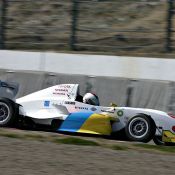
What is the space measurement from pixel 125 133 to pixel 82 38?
24.3 ft

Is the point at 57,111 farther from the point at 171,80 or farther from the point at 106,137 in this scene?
the point at 171,80

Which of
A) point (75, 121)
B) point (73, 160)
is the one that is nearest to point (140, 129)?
point (75, 121)

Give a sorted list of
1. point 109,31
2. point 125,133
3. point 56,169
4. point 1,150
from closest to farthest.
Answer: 1. point 56,169
2. point 1,150
3. point 125,133
4. point 109,31

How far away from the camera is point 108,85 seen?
14922mm

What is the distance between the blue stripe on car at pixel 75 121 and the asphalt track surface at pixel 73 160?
2215 mm

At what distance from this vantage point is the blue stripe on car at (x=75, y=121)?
12125 millimetres

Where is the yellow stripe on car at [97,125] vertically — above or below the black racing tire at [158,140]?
above

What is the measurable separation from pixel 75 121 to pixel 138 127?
1221 millimetres

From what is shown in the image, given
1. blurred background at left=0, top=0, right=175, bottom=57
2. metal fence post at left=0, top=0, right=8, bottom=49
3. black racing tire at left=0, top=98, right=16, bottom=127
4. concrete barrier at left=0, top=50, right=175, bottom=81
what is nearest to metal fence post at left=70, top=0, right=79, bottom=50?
blurred background at left=0, top=0, right=175, bottom=57

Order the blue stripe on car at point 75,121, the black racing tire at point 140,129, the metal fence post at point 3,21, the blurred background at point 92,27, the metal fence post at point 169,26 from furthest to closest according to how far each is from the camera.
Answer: the metal fence post at point 3,21 < the blurred background at point 92,27 < the metal fence post at point 169,26 < the blue stripe on car at point 75,121 < the black racing tire at point 140,129

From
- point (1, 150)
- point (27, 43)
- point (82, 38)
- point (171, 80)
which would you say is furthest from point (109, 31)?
point (1, 150)

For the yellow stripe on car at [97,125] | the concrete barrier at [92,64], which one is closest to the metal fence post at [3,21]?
the concrete barrier at [92,64]

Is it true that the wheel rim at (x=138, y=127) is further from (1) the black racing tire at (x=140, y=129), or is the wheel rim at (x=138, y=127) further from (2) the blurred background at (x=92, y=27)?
(2) the blurred background at (x=92, y=27)

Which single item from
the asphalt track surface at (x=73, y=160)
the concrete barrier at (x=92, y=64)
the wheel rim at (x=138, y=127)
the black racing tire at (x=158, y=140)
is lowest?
the black racing tire at (x=158, y=140)
